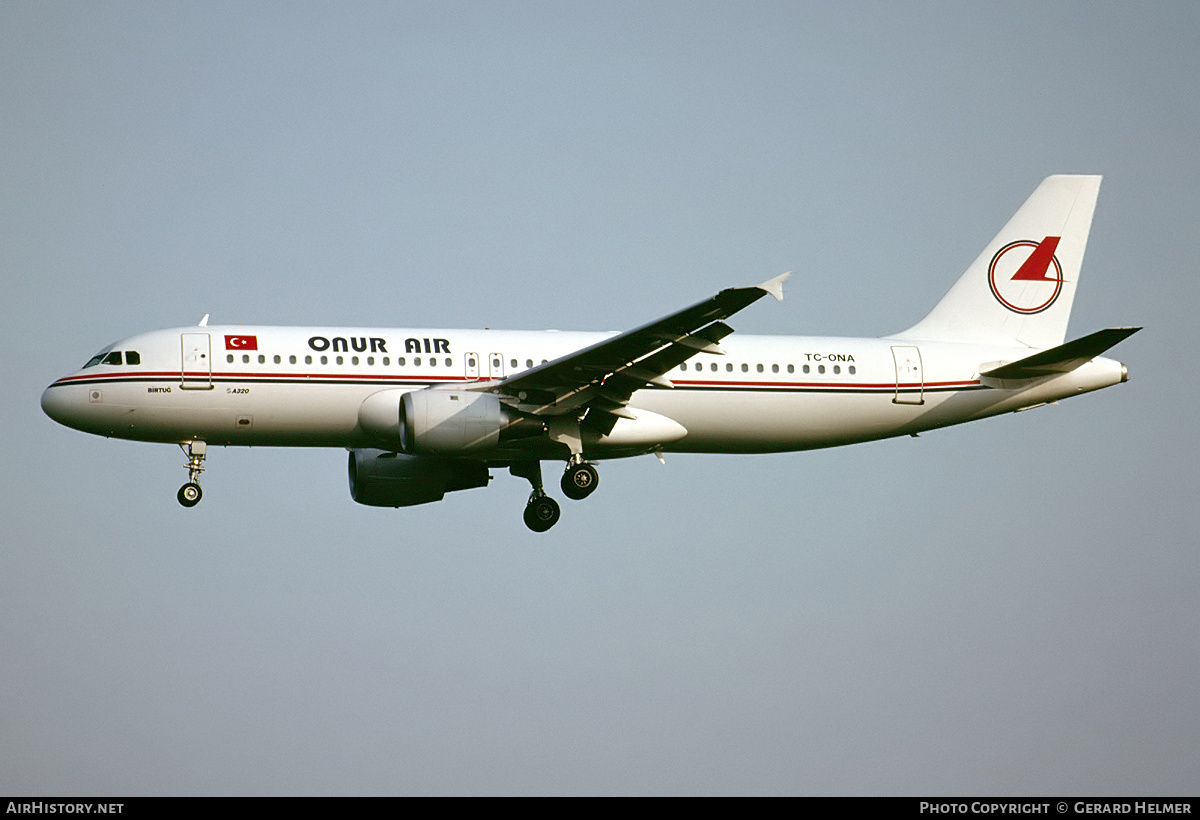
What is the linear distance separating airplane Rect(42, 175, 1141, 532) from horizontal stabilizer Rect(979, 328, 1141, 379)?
1.9 inches

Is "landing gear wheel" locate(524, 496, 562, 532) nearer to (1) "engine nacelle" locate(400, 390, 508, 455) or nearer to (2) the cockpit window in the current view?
(1) "engine nacelle" locate(400, 390, 508, 455)

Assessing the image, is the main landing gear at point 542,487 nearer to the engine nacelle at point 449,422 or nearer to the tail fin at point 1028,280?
the engine nacelle at point 449,422

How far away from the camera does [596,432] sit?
39.2 meters

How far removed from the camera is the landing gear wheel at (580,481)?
3941cm

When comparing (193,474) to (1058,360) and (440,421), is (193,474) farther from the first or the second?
(1058,360)

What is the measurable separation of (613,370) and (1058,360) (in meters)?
11.5

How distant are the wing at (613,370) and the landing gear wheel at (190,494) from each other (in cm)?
734

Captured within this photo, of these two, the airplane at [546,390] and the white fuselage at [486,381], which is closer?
the airplane at [546,390]

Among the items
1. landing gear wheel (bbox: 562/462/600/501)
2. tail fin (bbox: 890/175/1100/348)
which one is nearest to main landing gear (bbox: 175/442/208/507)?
landing gear wheel (bbox: 562/462/600/501)

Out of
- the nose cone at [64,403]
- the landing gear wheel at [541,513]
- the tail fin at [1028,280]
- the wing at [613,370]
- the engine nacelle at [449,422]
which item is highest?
the tail fin at [1028,280]

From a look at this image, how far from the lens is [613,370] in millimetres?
37219

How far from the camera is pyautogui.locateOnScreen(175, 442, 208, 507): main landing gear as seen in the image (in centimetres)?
3856

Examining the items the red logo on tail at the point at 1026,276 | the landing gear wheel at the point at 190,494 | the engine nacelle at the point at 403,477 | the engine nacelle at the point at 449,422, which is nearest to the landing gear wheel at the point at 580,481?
the engine nacelle at the point at 449,422

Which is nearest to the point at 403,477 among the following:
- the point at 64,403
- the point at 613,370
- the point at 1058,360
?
the point at 613,370
